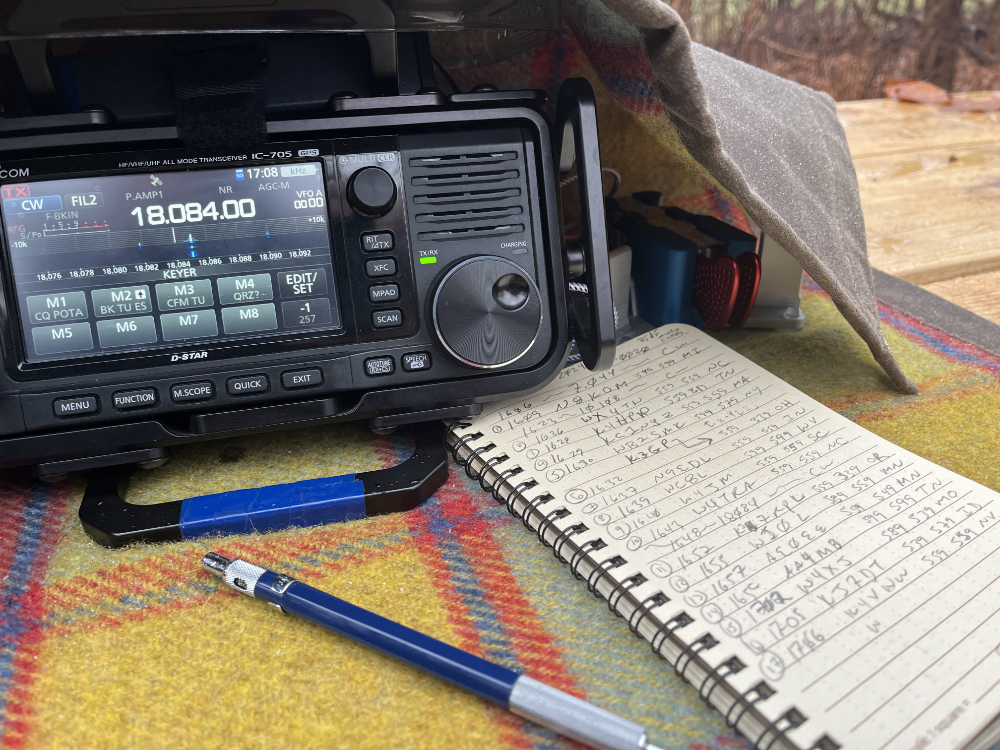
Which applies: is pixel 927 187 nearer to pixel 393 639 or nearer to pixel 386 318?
pixel 386 318

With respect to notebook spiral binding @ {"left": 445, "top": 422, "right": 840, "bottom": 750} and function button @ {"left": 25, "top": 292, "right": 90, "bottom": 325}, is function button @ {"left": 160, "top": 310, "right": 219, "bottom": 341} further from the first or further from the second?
notebook spiral binding @ {"left": 445, "top": 422, "right": 840, "bottom": 750}

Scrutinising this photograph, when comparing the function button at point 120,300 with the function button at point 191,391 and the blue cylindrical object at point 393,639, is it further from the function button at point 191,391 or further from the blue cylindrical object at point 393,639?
the blue cylindrical object at point 393,639

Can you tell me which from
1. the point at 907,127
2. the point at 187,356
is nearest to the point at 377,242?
the point at 187,356

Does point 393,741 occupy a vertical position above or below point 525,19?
below

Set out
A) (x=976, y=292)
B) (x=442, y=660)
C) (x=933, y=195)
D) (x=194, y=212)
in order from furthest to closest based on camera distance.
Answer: (x=933, y=195), (x=976, y=292), (x=194, y=212), (x=442, y=660)

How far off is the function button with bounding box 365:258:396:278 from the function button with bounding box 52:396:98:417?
0.16 m

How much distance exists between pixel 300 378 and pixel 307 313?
0.04 meters

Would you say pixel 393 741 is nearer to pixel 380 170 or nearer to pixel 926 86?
pixel 380 170

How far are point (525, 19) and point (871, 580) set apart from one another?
338 millimetres

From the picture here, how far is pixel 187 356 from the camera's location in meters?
0.40

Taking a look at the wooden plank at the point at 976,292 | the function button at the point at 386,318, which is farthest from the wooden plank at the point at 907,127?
the function button at the point at 386,318

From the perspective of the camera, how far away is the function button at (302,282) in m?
0.41

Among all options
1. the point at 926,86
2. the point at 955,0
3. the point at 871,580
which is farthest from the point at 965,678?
the point at 955,0

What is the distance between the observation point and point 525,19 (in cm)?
43
